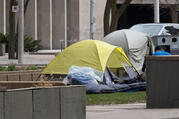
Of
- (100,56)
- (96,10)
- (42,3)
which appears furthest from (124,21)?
(100,56)

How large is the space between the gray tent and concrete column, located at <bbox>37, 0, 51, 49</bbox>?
28738 millimetres

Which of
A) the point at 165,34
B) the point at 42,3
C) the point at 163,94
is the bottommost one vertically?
the point at 163,94

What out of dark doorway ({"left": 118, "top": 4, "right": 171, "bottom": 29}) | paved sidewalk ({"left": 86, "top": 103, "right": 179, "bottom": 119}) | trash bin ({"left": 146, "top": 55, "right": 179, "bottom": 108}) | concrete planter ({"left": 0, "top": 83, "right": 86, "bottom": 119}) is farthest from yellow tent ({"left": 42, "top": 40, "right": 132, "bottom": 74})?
dark doorway ({"left": 118, "top": 4, "right": 171, "bottom": 29})

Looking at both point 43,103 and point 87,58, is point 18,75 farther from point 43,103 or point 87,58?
point 43,103

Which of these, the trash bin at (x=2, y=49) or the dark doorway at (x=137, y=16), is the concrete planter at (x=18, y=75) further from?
the dark doorway at (x=137, y=16)

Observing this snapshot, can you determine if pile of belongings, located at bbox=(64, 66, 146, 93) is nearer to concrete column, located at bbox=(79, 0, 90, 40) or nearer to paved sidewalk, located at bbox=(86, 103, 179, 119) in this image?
paved sidewalk, located at bbox=(86, 103, 179, 119)

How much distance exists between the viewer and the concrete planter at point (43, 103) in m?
10.1

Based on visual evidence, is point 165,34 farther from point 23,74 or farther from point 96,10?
point 96,10

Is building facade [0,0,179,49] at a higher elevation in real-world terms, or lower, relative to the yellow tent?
higher

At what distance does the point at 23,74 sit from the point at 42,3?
33109mm

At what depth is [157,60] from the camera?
14297 millimetres

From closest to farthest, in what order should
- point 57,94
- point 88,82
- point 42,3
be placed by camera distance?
point 57,94 → point 88,82 → point 42,3

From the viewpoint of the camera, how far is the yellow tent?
758 inches

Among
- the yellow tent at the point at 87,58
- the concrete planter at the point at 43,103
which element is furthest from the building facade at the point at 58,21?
the concrete planter at the point at 43,103
